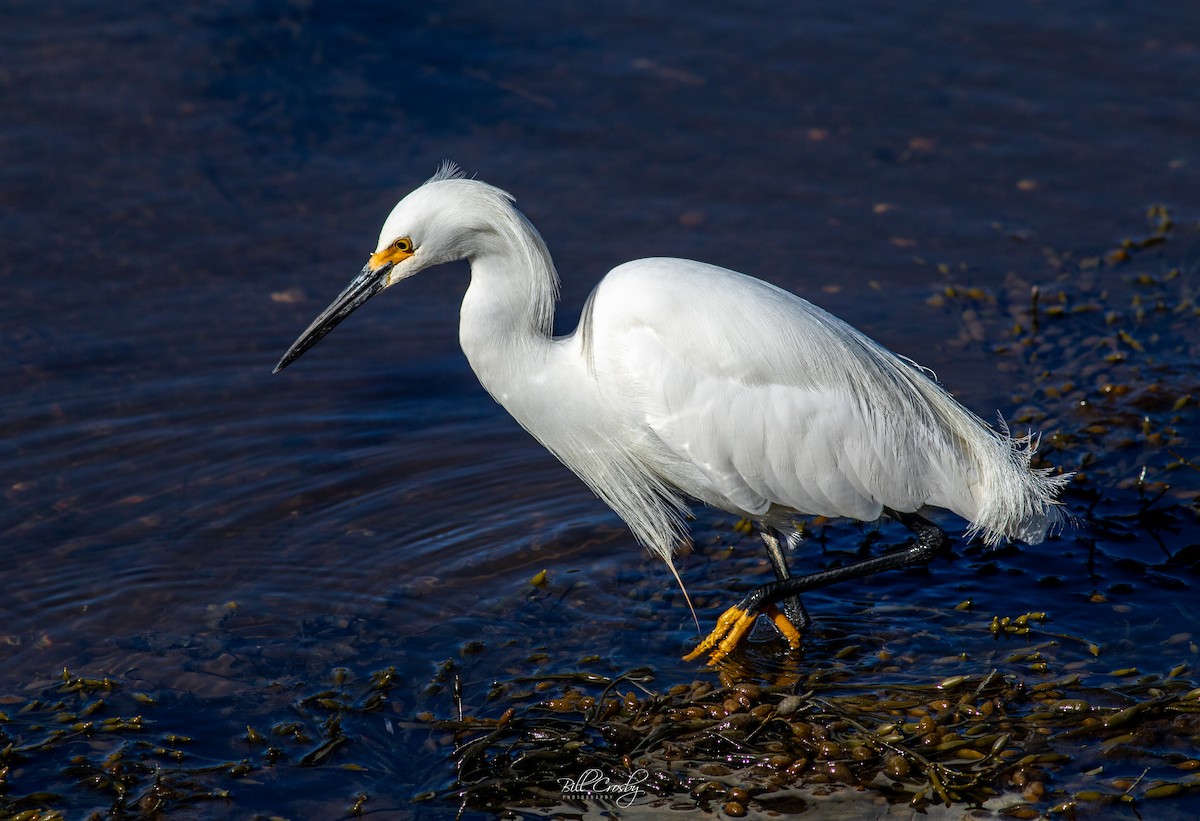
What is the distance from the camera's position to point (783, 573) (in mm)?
5324

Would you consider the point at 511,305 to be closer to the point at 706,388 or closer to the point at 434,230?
the point at 434,230

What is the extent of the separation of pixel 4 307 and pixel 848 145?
5.86 m

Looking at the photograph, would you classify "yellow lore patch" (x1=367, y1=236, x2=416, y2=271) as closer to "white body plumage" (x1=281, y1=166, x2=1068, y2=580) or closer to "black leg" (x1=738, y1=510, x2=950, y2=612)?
"white body plumage" (x1=281, y1=166, x2=1068, y2=580)

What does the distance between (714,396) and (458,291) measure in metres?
3.52

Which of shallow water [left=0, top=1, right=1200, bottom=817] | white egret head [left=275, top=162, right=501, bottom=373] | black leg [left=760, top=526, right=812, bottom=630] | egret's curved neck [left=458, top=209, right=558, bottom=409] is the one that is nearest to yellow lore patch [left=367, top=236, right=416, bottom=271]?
white egret head [left=275, top=162, right=501, bottom=373]

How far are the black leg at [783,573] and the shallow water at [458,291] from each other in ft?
0.48

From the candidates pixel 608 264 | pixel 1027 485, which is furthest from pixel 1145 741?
pixel 608 264

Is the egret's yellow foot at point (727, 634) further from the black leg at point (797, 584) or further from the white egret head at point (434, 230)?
the white egret head at point (434, 230)

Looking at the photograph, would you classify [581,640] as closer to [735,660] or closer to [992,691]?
[735,660]

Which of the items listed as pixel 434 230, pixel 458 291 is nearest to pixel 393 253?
pixel 434 230

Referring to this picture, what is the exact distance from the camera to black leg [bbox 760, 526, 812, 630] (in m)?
5.35

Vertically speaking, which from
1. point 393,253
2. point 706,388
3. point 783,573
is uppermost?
point 393,253
